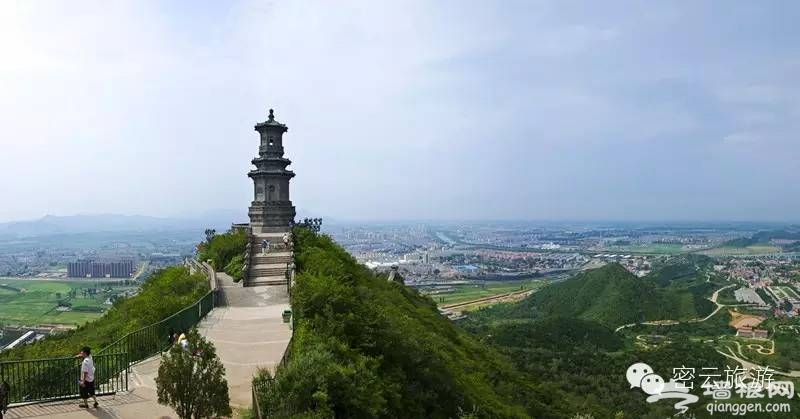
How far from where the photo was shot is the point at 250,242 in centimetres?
2138

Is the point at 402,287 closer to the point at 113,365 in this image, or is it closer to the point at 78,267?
the point at 113,365

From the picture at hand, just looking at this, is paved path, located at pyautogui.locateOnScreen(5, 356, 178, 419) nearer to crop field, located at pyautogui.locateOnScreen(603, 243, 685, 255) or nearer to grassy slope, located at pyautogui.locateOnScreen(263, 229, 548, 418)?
grassy slope, located at pyautogui.locateOnScreen(263, 229, 548, 418)

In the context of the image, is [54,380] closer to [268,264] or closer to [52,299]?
[268,264]

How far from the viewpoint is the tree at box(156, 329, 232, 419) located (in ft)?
23.0

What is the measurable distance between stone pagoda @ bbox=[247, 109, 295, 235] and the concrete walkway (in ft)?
26.3

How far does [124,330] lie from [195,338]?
904 centimetres

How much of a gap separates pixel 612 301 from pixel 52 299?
2558 inches

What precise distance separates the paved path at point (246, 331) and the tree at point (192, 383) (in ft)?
5.20

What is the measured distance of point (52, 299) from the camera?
6512 cm

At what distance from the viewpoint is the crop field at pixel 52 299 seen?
2035 inches

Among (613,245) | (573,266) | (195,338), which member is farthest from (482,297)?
(613,245)

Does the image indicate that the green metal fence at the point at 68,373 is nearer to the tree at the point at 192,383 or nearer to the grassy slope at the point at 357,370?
the tree at the point at 192,383

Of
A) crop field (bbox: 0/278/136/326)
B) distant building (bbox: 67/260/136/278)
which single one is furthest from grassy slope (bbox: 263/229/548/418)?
distant building (bbox: 67/260/136/278)

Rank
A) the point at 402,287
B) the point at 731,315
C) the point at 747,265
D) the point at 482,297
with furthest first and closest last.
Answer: the point at 747,265 → the point at 482,297 → the point at 731,315 → the point at 402,287
